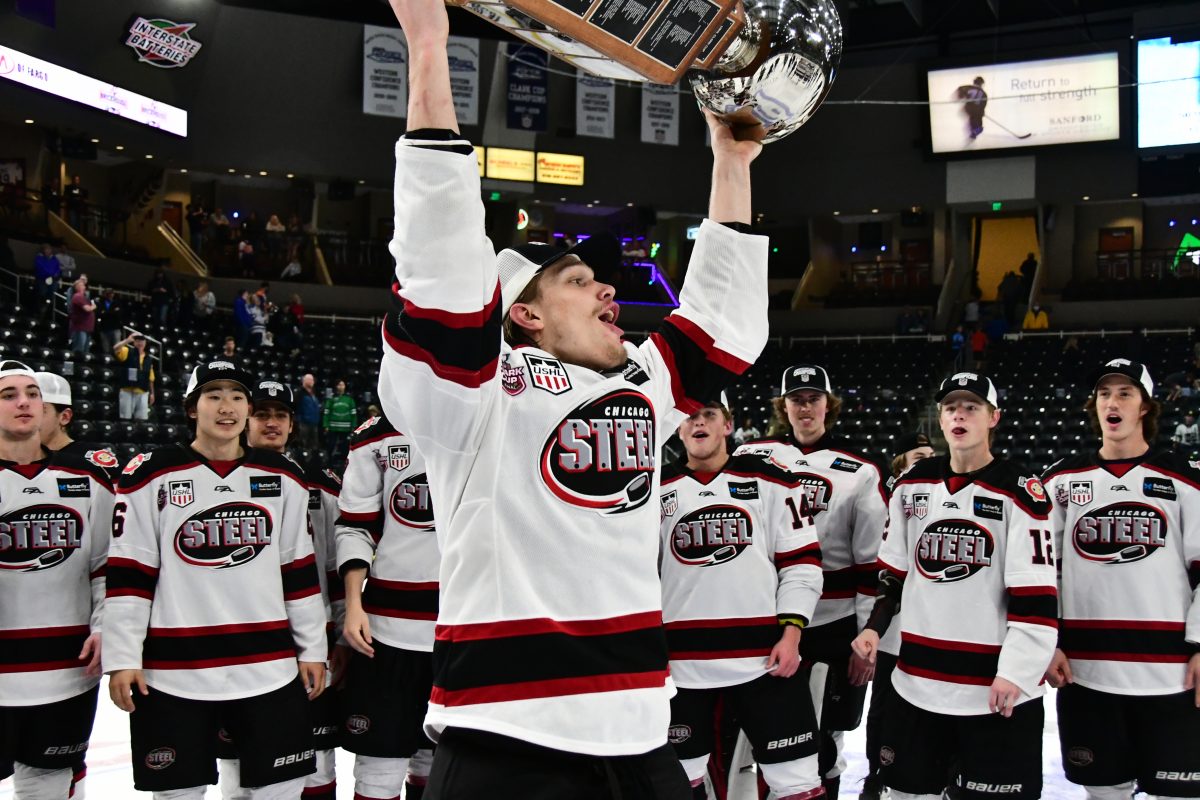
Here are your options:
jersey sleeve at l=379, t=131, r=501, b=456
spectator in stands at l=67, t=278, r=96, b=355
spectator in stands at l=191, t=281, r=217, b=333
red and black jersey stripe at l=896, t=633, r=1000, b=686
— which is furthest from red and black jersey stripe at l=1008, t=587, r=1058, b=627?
spectator in stands at l=191, t=281, r=217, b=333

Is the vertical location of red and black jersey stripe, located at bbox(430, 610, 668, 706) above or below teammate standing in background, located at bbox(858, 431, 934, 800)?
above

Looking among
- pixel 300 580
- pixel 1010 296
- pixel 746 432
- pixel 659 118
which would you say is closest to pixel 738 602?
pixel 300 580

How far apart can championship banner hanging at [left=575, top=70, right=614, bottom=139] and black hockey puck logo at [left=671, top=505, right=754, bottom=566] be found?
2112cm

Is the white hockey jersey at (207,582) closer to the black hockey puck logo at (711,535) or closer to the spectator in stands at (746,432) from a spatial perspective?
the black hockey puck logo at (711,535)

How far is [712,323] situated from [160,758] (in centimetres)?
270

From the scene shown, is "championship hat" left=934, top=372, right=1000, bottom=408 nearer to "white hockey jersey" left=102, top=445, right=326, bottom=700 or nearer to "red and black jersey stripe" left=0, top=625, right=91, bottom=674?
"white hockey jersey" left=102, top=445, right=326, bottom=700

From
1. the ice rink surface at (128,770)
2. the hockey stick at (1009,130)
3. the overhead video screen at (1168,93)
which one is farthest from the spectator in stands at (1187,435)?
the hockey stick at (1009,130)

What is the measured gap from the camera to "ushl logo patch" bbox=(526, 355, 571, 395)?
6.98 feet

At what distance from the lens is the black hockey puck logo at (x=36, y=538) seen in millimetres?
4453

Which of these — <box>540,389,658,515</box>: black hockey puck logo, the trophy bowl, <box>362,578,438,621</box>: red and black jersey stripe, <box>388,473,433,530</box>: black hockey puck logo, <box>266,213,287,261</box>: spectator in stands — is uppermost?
<box>266,213,287,261</box>: spectator in stands

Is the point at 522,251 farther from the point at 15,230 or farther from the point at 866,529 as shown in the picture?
the point at 15,230

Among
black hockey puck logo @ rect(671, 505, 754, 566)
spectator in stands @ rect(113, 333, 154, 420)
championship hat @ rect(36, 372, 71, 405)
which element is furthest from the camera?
spectator in stands @ rect(113, 333, 154, 420)

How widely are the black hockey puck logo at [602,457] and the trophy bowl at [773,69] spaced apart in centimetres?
73

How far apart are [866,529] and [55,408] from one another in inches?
149
